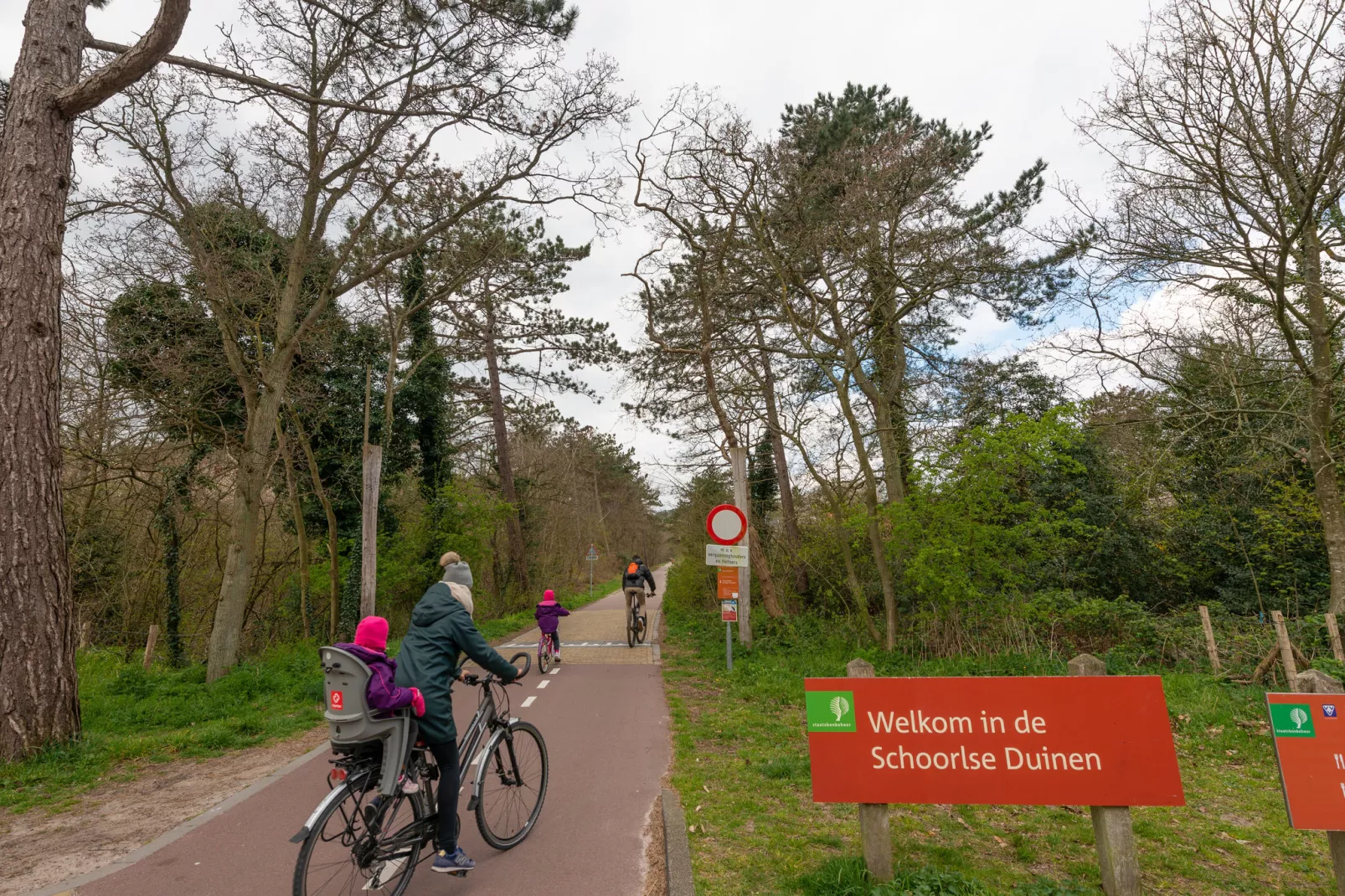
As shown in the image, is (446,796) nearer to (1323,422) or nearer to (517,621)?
(1323,422)

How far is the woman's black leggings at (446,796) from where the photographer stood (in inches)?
146

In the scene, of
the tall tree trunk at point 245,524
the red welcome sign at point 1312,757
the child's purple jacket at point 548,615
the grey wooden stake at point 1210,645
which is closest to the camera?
the red welcome sign at point 1312,757

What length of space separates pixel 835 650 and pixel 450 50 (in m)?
11.5

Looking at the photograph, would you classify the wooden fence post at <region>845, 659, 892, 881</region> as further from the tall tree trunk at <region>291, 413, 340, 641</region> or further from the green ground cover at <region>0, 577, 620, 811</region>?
the tall tree trunk at <region>291, 413, 340, 641</region>

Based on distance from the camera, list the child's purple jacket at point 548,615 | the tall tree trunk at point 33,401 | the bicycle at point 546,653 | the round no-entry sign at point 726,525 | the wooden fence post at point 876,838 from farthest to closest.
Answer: the child's purple jacket at point 548,615 < the bicycle at point 546,653 < the round no-entry sign at point 726,525 < the tall tree trunk at point 33,401 < the wooden fence post at point 876,838

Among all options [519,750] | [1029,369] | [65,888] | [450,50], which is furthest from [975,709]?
[1029,369]

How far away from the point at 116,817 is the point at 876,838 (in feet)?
18.0

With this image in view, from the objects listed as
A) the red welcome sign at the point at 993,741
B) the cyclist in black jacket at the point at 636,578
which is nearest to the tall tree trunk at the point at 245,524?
the cyclist in black jacket at the point at 636,578

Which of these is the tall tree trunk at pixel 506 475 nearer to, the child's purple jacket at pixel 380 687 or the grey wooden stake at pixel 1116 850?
the child's purple jacket at pixel 380 687

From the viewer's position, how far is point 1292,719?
10.9 feet

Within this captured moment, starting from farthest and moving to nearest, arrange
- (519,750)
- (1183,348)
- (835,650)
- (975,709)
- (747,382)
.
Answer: (747,382) → (1183,348) → (835,650) → (519,750) → (975,709)

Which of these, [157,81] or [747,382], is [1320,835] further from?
[157,81]

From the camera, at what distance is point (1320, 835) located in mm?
4797

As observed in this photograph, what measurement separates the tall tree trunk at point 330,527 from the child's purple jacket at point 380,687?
13651mm
